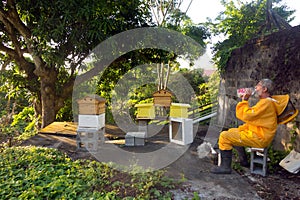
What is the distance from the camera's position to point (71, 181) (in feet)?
9.01

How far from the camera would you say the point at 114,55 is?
5.76 metres

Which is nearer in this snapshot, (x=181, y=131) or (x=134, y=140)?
(x=134, y=140)

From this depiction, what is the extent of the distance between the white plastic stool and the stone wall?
35.3 inches

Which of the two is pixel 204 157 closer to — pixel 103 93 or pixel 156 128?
pixel 156 128

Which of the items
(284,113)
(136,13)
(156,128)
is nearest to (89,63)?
(136,13)

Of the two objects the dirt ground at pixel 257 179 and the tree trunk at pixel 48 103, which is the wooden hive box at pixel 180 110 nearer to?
the dirt ground at pixel 257 179

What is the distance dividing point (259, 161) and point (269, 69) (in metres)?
2.15

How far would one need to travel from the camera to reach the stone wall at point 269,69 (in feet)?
12.6

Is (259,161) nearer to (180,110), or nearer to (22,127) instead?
(180,110)

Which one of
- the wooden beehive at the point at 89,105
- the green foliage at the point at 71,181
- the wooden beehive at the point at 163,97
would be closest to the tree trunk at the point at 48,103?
the wooden beehive at the point at 89,105

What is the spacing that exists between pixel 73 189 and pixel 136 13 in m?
4.60

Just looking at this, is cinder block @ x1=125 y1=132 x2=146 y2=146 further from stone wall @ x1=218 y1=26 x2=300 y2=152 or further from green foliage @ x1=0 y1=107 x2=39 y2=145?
green foliage @ x1=0 y1=107 x2=39 y2=145

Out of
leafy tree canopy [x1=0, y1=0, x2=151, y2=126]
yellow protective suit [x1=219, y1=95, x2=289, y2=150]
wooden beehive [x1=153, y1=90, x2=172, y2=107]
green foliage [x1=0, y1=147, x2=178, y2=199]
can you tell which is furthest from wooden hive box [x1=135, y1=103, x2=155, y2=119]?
yellow protective suit [x1=219, y1=95, x2=289, y2=150]

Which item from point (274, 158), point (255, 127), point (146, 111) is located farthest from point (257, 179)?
point (146, 111)
